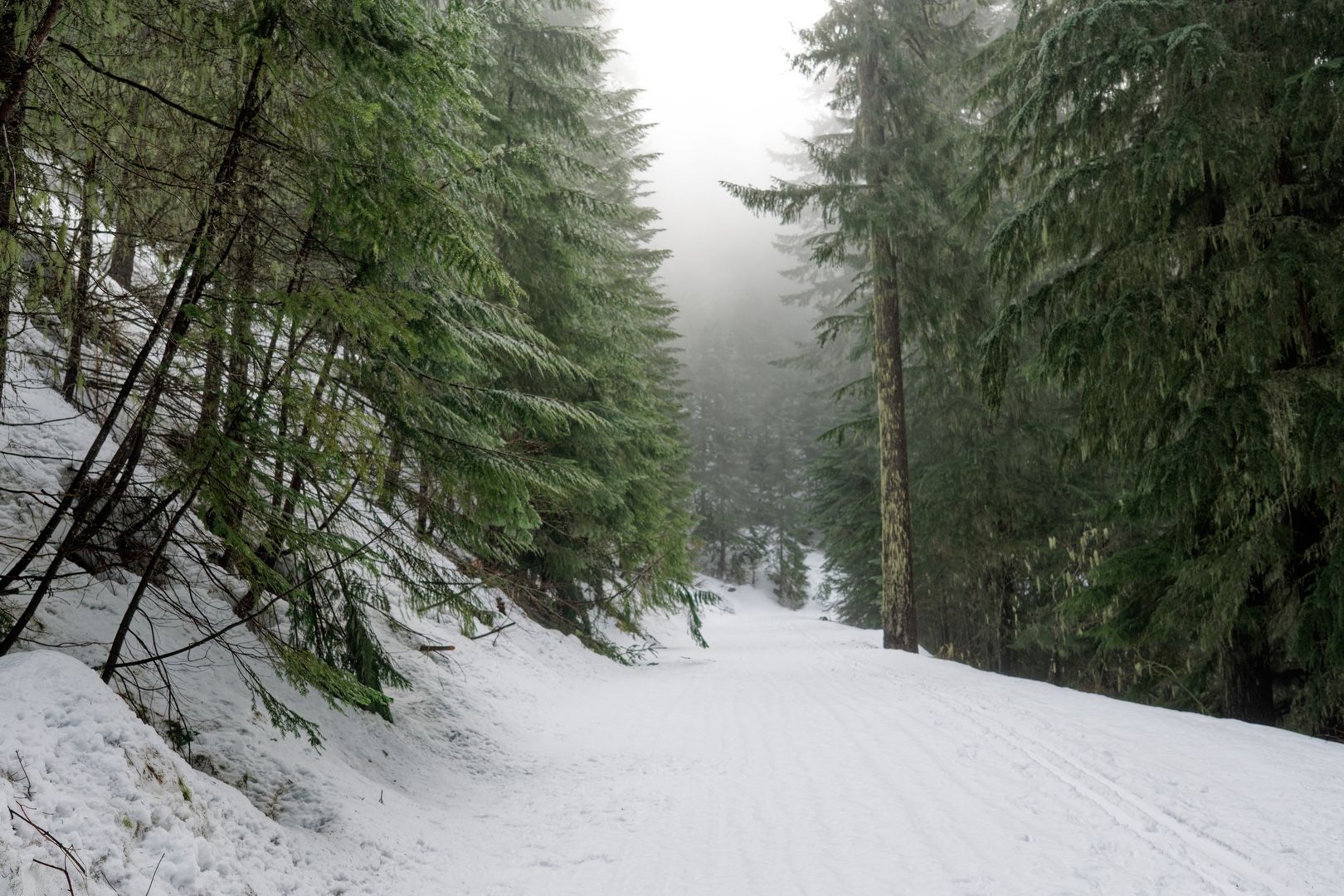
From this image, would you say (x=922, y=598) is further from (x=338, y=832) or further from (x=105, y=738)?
(x=105, y=738)

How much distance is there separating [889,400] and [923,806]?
345 inches

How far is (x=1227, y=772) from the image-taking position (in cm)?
396

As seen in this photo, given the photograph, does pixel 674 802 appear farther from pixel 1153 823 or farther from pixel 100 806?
pixel 100 806

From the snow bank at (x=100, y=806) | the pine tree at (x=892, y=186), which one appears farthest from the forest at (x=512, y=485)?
the pine tree at (x=892, y=186)

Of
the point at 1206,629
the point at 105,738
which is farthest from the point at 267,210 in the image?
the point at 1206,629

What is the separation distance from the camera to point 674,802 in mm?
4375

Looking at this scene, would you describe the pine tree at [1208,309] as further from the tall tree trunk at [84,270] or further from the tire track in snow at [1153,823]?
the tall tree trunk at [84,270]

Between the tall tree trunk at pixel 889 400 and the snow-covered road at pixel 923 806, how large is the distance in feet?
16.1

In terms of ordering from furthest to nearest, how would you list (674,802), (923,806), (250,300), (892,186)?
1. (892,186)
2. (674,802)
3. (923,806)
4. (250,300)

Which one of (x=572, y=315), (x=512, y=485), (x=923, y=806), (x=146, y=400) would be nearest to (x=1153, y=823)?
(x=923, y=806)

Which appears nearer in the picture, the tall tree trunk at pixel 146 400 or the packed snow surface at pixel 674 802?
the packed snow surface at pixel 674 802

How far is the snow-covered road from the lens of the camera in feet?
10.1

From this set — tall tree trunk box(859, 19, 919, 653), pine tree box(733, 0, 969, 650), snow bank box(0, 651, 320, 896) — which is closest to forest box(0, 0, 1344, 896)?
snow bank box(0, 651, 320, 896)

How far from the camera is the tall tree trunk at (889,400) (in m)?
11.7
